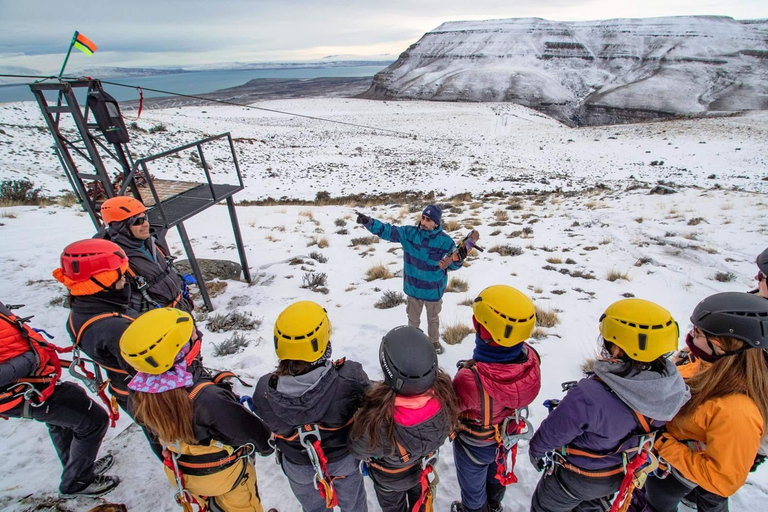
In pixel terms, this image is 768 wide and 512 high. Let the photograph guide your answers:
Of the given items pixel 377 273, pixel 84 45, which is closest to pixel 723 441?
pixel 377 273

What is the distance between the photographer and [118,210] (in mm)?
3314

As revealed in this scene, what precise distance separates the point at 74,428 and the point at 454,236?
8.23 m

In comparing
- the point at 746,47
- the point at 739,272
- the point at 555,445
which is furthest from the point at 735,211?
the point at 746,47

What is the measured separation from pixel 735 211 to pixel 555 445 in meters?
11.9

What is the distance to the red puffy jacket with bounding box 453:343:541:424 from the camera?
2.17 m

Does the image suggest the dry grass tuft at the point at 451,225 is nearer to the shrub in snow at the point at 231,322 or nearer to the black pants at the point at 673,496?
the shrub in snow at the point at 231,322

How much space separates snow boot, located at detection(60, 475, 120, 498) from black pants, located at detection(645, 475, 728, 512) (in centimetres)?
405

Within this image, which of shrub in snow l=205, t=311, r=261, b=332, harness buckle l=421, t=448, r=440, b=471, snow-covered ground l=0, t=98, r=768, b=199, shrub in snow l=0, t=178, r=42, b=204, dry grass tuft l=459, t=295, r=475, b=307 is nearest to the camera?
harness buckle l=421, t=448, r=440, b=471

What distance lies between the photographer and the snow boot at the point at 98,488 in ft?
9.30

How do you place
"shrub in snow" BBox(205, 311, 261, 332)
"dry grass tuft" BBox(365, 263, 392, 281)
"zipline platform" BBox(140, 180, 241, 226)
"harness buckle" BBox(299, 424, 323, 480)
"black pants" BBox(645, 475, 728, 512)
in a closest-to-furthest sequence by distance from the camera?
"harness buckle" BBox(299, 424, 323, 480) → "black pants" BBox(645, 475, 728, 512) → "zipline platform" BBox(140, 180, 241, 226) → "shrub in snow" BBox(205, 311, 261, 332) → "dry grass tuft" BBox(365, 263, 392, 281)

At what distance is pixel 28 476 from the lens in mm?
3051

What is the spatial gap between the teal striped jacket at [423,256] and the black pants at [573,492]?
6.99ft

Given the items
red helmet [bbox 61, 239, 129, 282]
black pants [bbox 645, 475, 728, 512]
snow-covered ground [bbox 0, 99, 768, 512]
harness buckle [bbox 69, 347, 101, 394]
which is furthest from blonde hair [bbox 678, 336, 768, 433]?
harness buckle [bbox 69, 347, 101, 394]

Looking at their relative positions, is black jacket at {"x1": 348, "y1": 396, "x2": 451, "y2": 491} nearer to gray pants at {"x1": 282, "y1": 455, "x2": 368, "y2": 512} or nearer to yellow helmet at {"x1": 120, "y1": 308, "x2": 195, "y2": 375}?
gray pants at {"x1": 282, "y1": 455, "x2": 368, "y2": 512}
